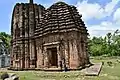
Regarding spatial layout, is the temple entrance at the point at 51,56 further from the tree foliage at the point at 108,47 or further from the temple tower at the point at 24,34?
the tree foliage at the point at 108,47

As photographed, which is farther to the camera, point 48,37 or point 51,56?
point 51,56

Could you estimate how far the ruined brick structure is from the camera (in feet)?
60.6

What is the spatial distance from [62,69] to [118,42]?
3986cm

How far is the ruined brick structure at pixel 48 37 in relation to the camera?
1847 centimetres

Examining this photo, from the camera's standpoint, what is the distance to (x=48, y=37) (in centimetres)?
1986

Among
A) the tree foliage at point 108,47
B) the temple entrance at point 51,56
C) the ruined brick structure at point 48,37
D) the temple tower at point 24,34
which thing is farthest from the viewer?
the tree foliage at point 108,47

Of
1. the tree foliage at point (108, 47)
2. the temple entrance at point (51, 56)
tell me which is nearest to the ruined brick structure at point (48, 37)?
the temple entrance at point (51, 56)

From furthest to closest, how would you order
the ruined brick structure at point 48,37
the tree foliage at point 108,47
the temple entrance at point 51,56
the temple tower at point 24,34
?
the tree foliage at point 108,47, the temple tower at point 24,34, the temple entrance at point 51,56, the ruined brick structure at point 48,37

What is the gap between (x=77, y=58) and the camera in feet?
59.0

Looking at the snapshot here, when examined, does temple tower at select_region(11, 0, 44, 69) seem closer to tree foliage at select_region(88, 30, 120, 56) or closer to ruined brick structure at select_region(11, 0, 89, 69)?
ruined brick structure at select_region(11, 0, 89, 69)

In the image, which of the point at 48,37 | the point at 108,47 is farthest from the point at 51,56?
the point at 108,47

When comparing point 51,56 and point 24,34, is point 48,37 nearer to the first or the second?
point 51,56

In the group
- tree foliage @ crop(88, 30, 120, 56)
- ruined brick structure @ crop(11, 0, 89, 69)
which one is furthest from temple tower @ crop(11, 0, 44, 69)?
tree foliage @ crop(88, 30, 120, 56)

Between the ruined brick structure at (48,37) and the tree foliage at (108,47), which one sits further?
the tree foliage at (108,47)
